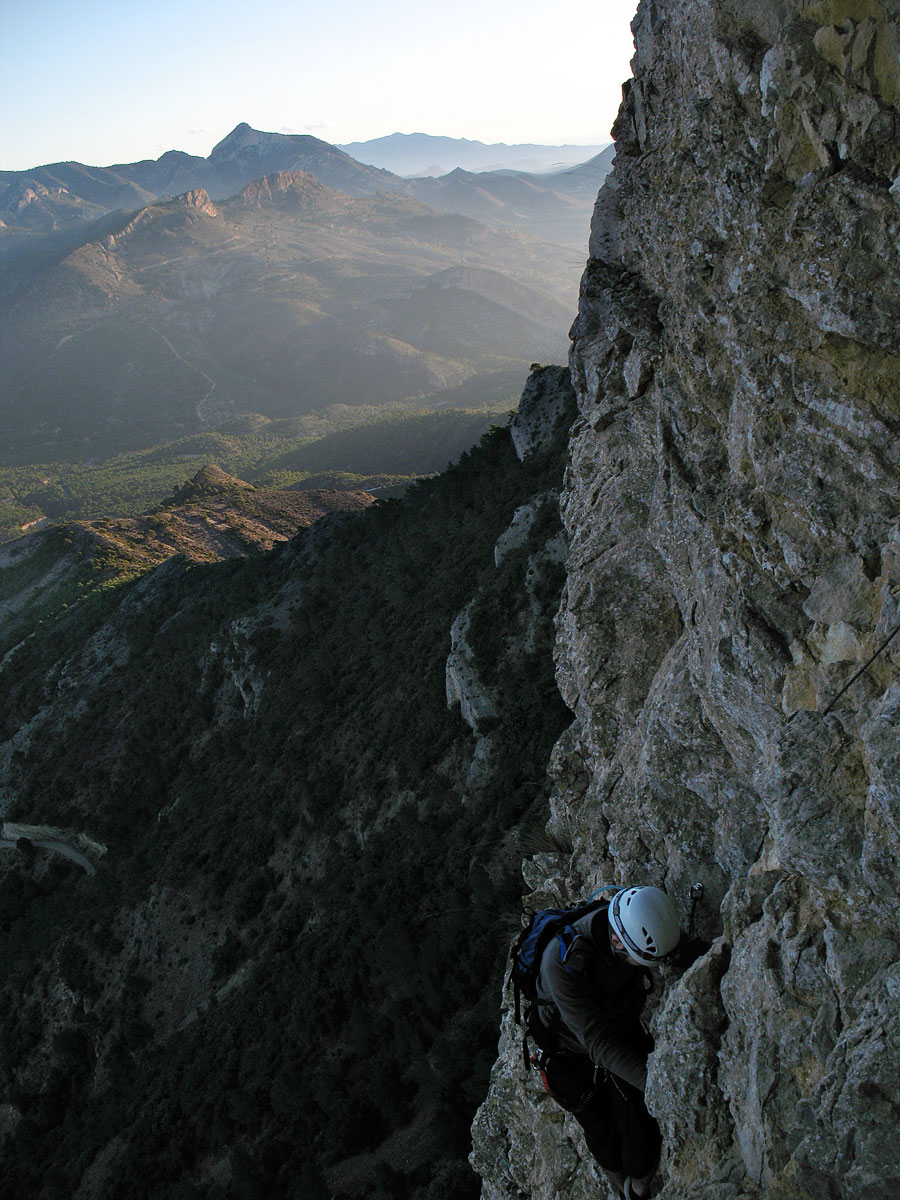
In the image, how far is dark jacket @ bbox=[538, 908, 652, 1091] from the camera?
6.55 meters

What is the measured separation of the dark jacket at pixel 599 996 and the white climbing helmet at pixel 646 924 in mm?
450

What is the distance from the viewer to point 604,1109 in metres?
7.32

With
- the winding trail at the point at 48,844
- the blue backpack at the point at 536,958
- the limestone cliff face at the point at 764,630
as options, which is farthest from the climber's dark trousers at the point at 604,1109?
the winding trail at the point at 48,844

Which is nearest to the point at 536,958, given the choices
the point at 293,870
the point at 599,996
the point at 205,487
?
the point at 599,996

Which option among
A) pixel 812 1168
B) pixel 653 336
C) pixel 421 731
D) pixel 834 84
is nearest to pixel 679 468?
pixel 653 336

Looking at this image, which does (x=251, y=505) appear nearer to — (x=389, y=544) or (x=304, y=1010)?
(x=389, y=544)

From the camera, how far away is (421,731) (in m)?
32.6

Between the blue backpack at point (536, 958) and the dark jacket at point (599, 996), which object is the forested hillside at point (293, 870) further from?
the dark jacket at point (599, 996)

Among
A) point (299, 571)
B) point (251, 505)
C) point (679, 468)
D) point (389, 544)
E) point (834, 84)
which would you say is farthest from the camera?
point (251, 505)

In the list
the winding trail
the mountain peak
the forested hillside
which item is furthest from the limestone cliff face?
the mountain peak

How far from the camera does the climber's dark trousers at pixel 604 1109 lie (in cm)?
691

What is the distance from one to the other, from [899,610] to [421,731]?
28321mm

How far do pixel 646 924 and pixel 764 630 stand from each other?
10.2 feet

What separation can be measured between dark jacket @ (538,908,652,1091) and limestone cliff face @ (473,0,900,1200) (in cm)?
32
